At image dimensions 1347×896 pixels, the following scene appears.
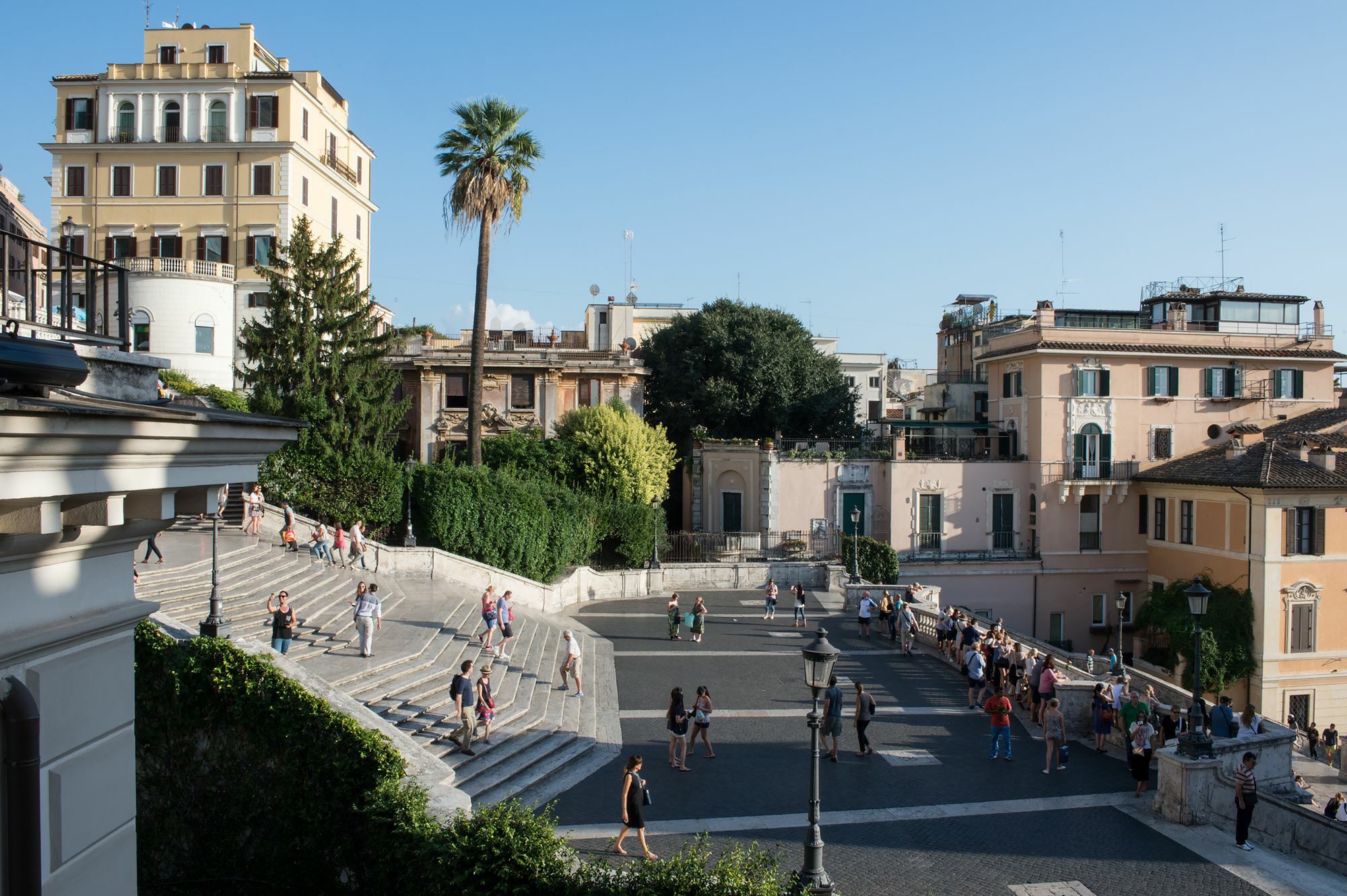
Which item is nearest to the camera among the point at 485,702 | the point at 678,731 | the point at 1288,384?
the point at 485,702

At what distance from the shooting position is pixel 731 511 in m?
43.8

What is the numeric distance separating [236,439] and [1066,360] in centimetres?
4229

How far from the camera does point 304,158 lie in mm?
41438

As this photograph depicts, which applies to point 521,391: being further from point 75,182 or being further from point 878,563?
point 75,182

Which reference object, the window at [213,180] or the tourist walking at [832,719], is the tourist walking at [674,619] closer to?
the tourist walking at [832,719]

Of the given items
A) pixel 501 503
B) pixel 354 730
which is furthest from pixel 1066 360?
pixel 354 730

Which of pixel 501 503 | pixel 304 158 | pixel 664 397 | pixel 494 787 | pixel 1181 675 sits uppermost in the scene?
pixel 304 158

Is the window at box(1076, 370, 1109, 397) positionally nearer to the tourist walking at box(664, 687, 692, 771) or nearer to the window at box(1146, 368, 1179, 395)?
the window at box(1146, 368, 1179, 395)

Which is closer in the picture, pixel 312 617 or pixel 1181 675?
pixel 312 617

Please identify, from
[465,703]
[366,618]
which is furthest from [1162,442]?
[465,703]

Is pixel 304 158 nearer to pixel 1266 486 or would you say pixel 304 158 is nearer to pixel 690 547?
pixel 690 547

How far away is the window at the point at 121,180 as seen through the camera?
132 ft

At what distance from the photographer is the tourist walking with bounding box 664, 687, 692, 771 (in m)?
16.3

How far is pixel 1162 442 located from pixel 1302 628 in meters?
10.2
